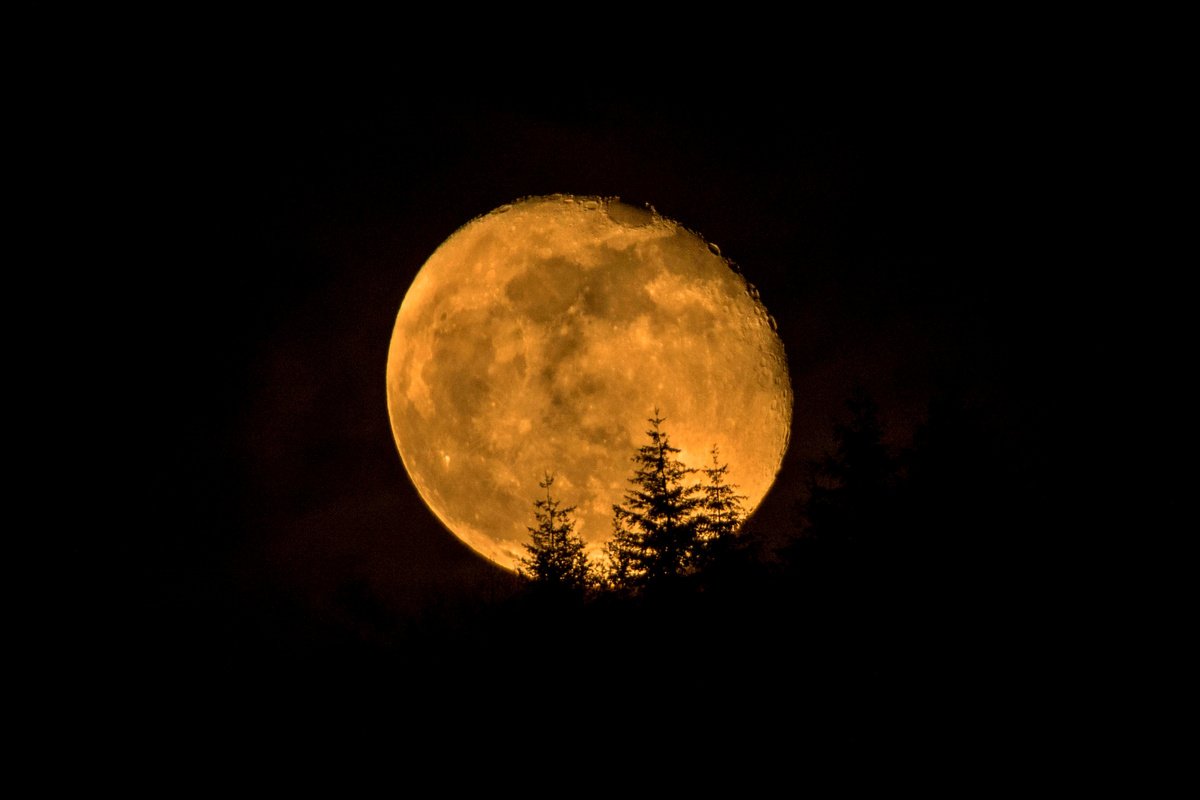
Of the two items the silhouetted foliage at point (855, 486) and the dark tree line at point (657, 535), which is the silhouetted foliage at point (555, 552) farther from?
the silhouetted foliage at point (855, 486)

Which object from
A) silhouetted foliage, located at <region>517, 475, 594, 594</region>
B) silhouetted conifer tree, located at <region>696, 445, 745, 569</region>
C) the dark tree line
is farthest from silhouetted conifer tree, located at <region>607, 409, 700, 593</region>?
silhouetted foliage, located at <region>517, 475, 594, 594</region>

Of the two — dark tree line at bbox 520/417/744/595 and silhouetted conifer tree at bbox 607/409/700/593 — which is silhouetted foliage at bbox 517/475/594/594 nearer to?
dark tree line at bbox 520/417/744/595

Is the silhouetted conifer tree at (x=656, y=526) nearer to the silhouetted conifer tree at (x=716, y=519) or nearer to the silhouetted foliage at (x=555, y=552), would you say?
the silhouetted conifer tree at (x=716, y=519)

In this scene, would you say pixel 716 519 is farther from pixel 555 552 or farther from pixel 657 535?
pixel 555 552

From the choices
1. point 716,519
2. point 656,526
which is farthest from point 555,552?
point 716,519

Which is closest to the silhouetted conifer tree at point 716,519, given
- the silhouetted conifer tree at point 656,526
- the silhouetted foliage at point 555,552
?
the silhouetted conifer tree at point 656,526

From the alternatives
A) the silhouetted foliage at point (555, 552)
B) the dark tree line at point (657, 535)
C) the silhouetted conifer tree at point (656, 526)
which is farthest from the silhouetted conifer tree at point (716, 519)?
the silhouetted foliage at point (555, 552)

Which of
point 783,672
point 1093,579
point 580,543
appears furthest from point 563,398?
point 1093,579

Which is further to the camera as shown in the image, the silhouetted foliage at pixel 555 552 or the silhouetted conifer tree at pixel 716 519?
the silhouetted foliage at pixel 555 552
